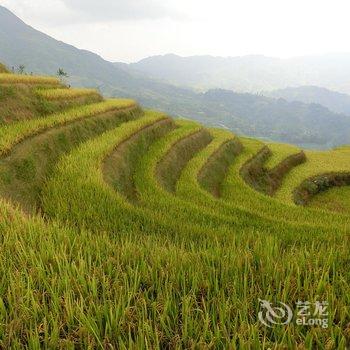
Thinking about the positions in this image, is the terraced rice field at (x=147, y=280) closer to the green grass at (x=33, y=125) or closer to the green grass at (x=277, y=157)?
the green grass at (x=33, y=125)

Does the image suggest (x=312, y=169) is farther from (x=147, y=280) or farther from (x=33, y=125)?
(x=147, y=280)

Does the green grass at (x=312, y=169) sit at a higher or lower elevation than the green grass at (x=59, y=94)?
lower

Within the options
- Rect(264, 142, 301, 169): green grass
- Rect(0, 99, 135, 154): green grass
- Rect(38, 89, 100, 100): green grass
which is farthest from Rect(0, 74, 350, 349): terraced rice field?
Rect(264, 142, 301, 169): green grass

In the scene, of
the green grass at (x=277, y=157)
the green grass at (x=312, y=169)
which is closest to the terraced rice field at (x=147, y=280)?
the green grass at (x=312, y=169)

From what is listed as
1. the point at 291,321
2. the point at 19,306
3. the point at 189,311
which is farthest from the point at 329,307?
the point at 19,306

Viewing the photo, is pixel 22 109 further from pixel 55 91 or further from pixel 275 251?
pixel 275 251

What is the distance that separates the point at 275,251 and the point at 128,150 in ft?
55.1

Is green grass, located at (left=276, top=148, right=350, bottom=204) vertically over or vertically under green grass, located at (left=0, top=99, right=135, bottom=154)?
under

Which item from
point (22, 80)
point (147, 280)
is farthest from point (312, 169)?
point (147, 280)

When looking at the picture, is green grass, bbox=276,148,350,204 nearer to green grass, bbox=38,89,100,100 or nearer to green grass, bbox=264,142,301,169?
green grass, bbox=264,142,301,169

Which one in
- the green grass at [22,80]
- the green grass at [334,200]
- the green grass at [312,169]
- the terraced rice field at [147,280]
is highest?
the green grass at [22,80]

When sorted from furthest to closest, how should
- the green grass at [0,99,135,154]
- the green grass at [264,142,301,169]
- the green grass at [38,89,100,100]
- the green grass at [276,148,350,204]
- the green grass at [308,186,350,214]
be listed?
the green grass at [264,142,301,169]
the green grass at [308,186,350,214]
the green grass at [276,148,350,204]
the green grass at [38,89,100,100]
the green grass at [0,99,135,154]

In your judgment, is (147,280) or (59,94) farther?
(59,94)

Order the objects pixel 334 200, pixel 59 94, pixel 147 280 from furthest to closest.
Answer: pixel 334 200
pixel 59 94
pixel 147 280
